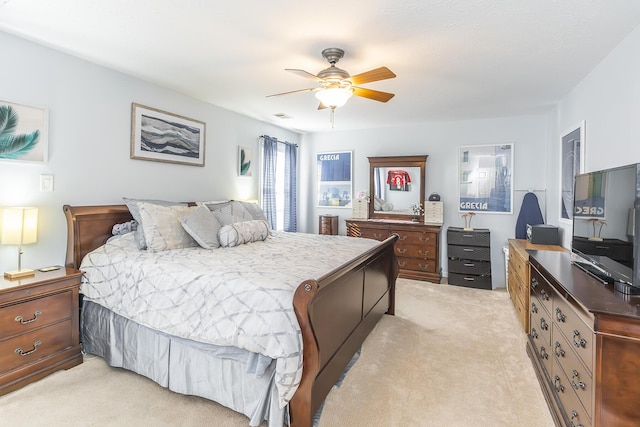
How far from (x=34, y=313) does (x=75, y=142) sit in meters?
1.46

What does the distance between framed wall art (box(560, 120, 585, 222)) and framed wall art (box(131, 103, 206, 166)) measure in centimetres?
415

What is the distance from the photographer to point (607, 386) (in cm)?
138

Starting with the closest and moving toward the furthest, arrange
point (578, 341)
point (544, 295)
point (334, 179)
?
point (578, 341)
point (544, 295)
point (334, 179)

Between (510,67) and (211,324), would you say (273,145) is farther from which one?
(211,324)

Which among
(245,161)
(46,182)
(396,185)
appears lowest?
(46,182)

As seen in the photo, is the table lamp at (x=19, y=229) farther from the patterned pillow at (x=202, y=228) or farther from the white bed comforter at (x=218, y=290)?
the patterned pillow at (x=202, y=228)

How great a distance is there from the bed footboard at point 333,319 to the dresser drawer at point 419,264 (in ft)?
6.43

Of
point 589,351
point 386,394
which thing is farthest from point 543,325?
point 386,394

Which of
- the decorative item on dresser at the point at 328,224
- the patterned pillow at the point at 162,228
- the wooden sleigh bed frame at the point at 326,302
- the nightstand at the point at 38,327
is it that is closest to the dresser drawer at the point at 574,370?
the wooden sleigh bed frame at the point at 326,302

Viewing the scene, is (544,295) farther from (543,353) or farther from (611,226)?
(611,226)

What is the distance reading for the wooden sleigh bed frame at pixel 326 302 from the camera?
173cm

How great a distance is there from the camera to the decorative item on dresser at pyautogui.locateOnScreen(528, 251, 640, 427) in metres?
1.36

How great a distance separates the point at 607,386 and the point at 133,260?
284cm

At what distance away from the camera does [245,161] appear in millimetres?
4895
